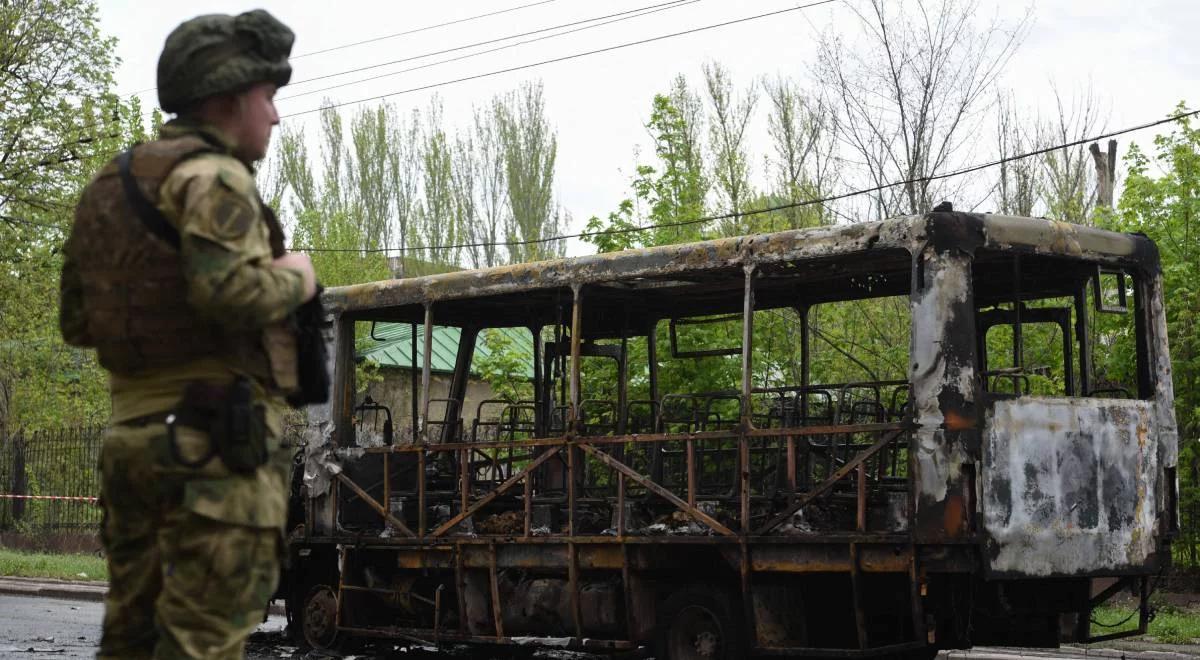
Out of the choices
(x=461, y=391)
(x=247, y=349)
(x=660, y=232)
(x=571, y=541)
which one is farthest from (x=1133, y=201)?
(x=247, y=349)

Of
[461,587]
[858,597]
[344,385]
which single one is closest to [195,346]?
[858,597]

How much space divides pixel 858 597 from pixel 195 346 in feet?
20.6

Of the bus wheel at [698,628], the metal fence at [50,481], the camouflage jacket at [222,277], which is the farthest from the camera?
the metal fence at [50,481]

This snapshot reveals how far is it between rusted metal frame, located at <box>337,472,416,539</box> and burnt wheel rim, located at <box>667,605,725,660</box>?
100 inches

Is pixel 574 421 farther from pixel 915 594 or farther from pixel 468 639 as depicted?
pixel 915 594

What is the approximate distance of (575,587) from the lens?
10.9 meters

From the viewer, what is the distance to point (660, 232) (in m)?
21.3

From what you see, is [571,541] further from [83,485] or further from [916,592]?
[83,485]

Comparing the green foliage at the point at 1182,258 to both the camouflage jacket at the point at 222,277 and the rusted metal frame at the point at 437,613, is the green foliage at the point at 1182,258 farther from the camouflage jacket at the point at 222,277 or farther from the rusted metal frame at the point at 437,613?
the camouflage jacket at the point at 222,277

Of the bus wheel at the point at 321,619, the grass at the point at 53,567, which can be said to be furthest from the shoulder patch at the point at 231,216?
the grass at the point at 53,567

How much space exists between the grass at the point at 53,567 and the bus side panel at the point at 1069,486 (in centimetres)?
1512

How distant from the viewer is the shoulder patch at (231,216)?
3.65 meters

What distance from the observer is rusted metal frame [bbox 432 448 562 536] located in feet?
36.7

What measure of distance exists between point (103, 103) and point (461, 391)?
17.2m
